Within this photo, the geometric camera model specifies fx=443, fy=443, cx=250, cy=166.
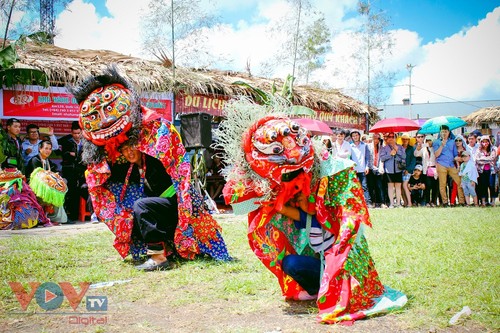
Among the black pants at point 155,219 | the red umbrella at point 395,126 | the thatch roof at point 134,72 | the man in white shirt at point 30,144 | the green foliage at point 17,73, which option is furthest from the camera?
the red umbrella at point 395,126

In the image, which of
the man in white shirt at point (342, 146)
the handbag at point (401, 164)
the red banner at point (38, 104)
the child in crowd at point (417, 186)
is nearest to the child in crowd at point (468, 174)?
the child in crowd at point (417, 186)

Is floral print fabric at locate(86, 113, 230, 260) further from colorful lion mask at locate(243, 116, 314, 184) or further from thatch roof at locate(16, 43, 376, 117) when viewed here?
thatch roof at locate(16, 43, 376, 117)

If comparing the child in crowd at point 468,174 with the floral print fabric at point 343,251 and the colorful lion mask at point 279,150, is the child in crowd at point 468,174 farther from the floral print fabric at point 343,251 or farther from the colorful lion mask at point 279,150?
the colorful lion mask at point 279,150

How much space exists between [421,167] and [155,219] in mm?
8582

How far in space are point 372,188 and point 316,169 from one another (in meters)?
8.49

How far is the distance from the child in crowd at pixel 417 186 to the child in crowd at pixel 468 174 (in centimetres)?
93

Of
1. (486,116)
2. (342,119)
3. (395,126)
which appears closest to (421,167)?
(395,126)

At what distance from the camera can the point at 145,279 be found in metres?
4.04

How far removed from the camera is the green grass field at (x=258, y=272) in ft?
10.4

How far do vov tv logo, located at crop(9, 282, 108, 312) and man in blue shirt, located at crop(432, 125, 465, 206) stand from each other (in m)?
9.43

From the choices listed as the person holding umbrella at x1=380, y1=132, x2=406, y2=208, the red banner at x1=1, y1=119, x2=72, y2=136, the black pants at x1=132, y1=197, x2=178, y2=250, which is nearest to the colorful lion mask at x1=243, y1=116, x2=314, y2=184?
the black pants at x1=132, y1=197, x2=178, y2=250

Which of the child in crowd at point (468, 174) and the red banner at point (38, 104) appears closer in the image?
the red banner at point (38, 104)

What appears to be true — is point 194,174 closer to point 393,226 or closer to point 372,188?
point 393,226

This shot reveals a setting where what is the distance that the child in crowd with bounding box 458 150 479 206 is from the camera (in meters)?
10.5
